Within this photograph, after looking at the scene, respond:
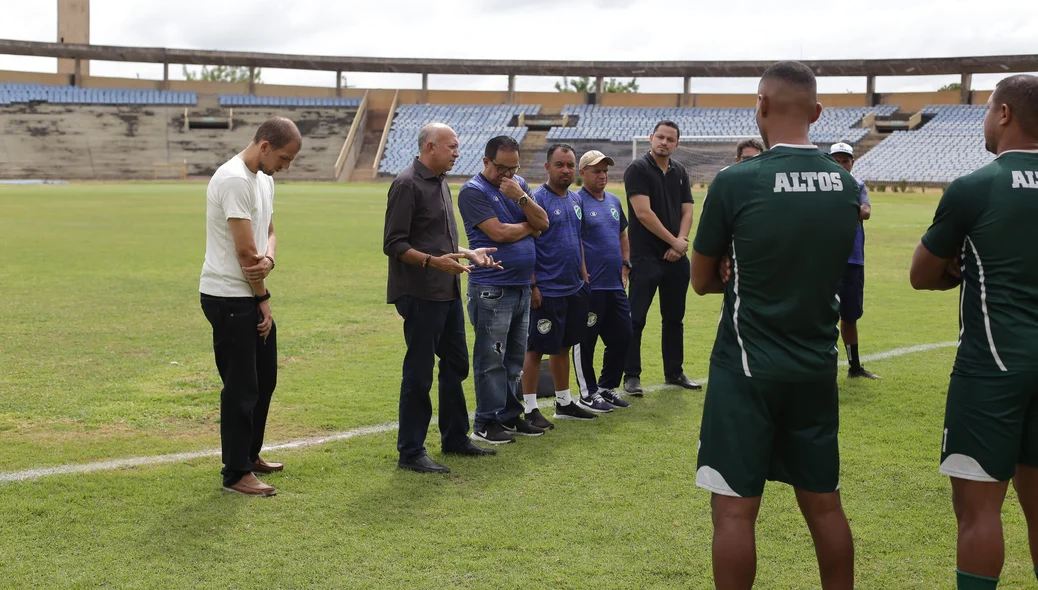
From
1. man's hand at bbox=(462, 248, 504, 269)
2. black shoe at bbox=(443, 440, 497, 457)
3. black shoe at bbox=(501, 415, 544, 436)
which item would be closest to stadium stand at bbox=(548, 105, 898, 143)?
black shoe at bbox=(501, 415, 544, 436)

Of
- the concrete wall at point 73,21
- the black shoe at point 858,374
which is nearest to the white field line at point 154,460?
the black shoe at point 858,374

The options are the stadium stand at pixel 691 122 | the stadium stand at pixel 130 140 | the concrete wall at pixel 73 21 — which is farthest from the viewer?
the concrete wall at pixel 73 21

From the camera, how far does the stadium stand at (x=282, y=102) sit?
70.0m

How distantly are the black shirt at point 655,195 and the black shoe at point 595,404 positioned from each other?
139 centimetres

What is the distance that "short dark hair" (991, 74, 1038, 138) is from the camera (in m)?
3.41

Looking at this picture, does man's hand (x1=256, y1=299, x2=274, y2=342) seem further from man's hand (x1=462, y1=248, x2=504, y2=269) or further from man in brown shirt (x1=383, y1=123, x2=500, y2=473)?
man's hand (x1=462, y1=248, x2=504, y2=269)

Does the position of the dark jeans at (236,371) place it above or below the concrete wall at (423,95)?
below

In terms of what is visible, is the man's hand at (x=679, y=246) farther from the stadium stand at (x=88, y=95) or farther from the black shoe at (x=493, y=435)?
the stadium stand at (x=88, y=95)

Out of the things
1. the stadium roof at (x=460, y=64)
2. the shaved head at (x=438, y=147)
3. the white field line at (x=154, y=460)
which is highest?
the stadium roof at (x=460, y=64)

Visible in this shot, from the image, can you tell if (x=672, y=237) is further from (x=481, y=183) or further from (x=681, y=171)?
(x=481, y=183)

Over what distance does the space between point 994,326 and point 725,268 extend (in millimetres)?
985

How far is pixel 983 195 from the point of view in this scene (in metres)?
3.35

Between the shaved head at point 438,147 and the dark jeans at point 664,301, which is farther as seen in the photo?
the dark jeans at point 664,301

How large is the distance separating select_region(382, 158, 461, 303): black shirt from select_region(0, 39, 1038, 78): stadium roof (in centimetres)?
6000
